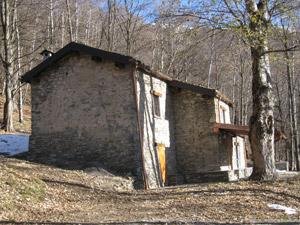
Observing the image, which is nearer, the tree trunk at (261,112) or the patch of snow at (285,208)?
the patch of snow at (285,208)

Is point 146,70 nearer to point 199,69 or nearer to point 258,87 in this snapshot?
point 258,87

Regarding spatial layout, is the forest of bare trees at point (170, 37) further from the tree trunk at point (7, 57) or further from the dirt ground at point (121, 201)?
the dirt ground at point (121, 201)

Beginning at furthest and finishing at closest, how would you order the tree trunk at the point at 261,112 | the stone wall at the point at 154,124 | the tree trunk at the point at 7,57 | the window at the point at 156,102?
1. the tree trunk at the point at 7,57
2. the window at the point at 156,102
3. the stone wall at the point at 154,124
4. the tree trunk at the point at 261,112

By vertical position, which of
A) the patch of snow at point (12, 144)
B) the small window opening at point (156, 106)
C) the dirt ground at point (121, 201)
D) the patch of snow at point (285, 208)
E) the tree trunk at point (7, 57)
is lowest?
the patch of snow at point (285, 208)

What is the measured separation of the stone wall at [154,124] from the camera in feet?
44.5

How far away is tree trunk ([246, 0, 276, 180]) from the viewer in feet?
36.1

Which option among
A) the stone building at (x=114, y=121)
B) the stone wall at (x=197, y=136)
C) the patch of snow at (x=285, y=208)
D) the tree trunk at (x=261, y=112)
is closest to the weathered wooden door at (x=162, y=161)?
the stone building at (x=114, y=121)

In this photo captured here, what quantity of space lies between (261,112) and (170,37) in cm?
1122

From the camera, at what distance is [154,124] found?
14641 millimetres

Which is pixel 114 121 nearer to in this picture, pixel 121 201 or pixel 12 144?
pixel 121 201

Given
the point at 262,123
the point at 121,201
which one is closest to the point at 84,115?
the point at 121,201

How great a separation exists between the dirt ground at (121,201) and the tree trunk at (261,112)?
0.65 metres

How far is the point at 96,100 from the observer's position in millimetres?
13820

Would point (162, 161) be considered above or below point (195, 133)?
below
